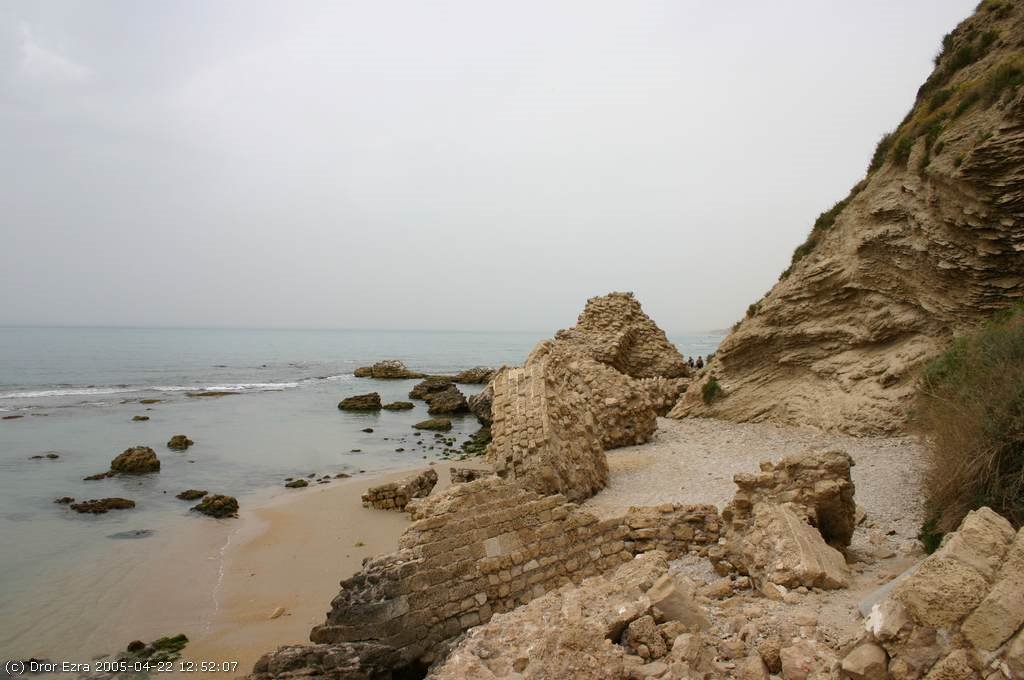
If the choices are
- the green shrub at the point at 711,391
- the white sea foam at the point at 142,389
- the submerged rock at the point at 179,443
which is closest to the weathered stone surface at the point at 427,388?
the white sea foam at the point at 142,389

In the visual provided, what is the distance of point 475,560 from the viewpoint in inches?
251

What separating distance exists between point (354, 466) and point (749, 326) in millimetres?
13217

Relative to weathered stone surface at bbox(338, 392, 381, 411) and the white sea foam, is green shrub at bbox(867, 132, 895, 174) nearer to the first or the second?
weathered stone surface at bbox(338, 392, 381, 411)

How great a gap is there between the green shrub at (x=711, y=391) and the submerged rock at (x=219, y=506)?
13644 millimetres

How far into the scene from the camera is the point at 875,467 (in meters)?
10.8

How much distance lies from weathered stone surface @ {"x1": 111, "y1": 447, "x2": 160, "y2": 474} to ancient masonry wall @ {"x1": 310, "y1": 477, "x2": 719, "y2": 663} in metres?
13.7

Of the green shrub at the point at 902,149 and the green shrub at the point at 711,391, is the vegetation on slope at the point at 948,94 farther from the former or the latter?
the green shrub at the point at 711,391

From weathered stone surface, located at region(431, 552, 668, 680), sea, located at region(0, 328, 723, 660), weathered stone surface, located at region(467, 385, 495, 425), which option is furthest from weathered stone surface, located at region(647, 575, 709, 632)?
weathered stone surface, located at region(467, 385, 495, 425)

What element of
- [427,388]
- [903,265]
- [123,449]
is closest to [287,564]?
[123,449]

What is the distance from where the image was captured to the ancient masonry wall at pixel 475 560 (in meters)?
5.79

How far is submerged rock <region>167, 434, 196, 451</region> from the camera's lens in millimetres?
19969

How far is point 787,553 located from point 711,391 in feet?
40.9

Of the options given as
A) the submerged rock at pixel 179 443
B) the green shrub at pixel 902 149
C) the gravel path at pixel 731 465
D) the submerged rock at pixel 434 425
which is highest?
the green shrub at pixel 902 149

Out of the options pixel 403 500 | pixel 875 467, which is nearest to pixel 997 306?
pixel 875 467
